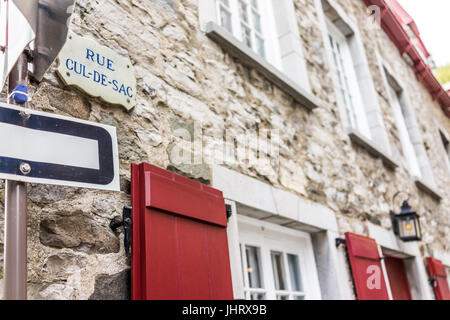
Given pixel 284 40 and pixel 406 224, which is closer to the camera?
pixel 284 40

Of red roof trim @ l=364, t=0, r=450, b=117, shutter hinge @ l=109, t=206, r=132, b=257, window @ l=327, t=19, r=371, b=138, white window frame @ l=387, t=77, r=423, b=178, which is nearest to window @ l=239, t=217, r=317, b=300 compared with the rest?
shutter hinge @ l=109, t=206, r=132, b=257

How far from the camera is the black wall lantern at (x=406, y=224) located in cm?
425

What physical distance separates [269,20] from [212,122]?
1774mm

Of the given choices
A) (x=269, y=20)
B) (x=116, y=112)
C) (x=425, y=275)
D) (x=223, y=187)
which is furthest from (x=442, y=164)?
(x=116, y=112)

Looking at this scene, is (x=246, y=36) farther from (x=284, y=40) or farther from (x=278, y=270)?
(x=278, y=270)

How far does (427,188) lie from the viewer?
570cm

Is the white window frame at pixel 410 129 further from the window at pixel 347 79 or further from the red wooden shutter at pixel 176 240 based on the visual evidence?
the red wooden shutter at pixel 176 240

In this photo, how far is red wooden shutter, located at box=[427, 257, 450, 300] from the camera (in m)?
4.60

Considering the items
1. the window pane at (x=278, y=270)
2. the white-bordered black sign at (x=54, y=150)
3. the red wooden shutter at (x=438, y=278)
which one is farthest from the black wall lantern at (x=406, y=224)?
the white-bordered black sign at (x=54, y=150)

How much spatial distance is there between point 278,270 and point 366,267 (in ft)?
3.06

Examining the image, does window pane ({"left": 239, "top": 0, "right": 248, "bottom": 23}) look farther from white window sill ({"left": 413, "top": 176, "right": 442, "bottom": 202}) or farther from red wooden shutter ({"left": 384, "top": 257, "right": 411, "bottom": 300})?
white window sill ({"left": 413, "top": 176, "right": 442, "bottom": 202})

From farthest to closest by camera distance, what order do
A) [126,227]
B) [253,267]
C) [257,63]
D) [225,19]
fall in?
[225,19], [257,63], [253,267], [126,227]

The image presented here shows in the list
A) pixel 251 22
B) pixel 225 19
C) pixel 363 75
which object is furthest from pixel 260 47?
pixel 363 75
